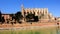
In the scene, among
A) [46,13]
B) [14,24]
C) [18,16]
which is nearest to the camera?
[14,24]

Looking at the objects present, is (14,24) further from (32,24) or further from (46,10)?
(46,10)

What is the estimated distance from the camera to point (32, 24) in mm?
47500

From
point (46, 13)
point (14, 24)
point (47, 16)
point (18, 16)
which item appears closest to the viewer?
point (14, 24)

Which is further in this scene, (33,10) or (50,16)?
(33,10)

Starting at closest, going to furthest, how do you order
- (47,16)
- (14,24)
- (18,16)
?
(14,24) < (18,16) < (47,16)

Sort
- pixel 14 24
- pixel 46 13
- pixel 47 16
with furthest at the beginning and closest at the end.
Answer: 1. pixel 46 13
2. pixel 47 16
3. pixel 14 24

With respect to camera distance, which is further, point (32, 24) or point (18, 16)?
point (18, 16)

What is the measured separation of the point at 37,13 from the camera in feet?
254

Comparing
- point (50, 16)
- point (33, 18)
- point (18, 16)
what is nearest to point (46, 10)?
point (50, 16)

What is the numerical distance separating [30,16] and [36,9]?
→ 18.4 meters

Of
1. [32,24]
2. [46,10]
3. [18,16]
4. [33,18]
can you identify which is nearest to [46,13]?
[46,10]

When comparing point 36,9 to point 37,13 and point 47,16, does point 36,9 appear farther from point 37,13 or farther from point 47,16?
point 47,16

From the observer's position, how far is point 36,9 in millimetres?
78188

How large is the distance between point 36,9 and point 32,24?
102 ft
